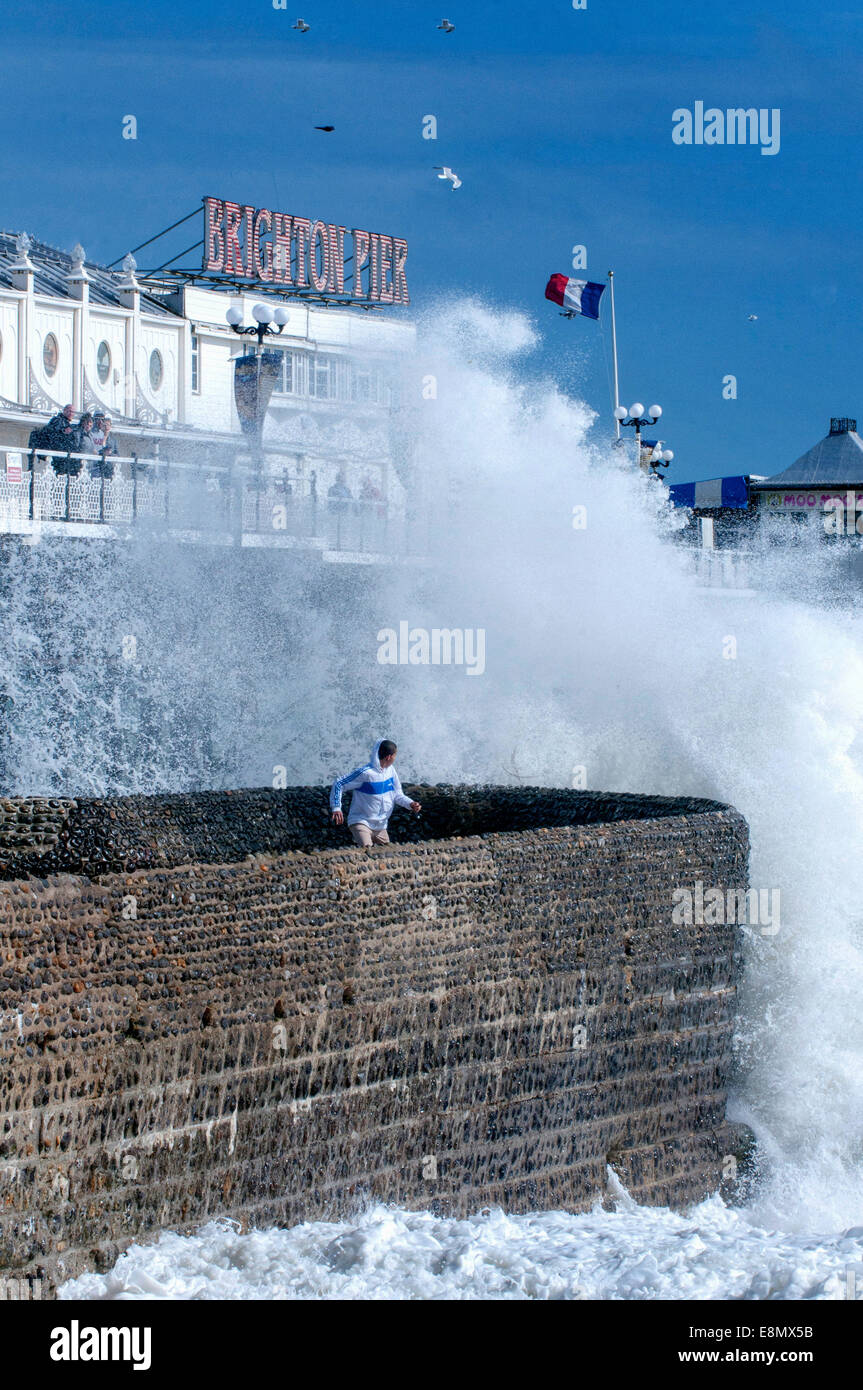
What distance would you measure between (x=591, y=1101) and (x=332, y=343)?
31949mm

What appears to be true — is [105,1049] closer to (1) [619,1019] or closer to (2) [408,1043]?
(2) [408,1043]

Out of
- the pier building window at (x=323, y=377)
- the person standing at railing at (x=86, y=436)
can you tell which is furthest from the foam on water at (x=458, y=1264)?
the pier building window at (x=323, y=377)

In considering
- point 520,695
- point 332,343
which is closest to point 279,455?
point 332,343

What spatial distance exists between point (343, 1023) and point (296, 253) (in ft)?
111

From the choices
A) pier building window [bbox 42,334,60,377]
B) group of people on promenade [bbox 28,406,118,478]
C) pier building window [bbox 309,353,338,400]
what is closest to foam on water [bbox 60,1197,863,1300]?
group of people on promenade [bbox 28,406,118,478]

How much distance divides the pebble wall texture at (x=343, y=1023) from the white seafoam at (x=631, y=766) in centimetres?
24

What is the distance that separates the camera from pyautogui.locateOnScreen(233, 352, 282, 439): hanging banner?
19391mm

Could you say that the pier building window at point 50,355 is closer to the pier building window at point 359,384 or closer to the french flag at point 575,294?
the pier building window at point 359,384

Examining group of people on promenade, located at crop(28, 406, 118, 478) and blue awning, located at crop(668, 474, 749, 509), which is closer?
group of people on promenade, located at crop(28, 406, 118, 478)

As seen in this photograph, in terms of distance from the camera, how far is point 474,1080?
7.33 meters

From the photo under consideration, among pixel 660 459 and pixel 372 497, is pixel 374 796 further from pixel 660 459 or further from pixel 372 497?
pixel 660 459

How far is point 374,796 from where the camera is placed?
394 inches

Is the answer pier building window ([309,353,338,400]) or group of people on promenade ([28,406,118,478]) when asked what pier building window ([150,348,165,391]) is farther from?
group of people on promenade ([28,406,118,478])

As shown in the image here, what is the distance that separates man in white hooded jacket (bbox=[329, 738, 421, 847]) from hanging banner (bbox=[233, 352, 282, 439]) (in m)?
10.3
